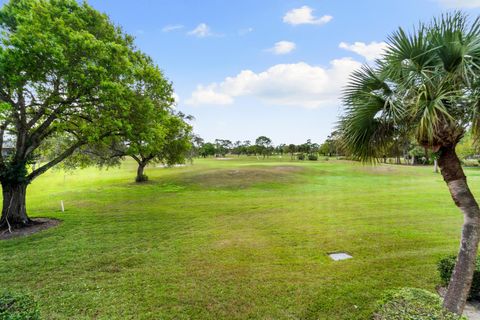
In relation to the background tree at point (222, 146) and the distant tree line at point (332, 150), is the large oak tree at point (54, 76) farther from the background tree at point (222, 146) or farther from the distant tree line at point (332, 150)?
the background tree at point (222, 146)

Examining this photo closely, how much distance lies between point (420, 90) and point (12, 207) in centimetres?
1416

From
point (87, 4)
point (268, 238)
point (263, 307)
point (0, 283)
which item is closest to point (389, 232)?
point (268, 238)

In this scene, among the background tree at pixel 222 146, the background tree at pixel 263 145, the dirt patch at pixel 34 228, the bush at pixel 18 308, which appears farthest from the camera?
the background tree at pixel 222 146

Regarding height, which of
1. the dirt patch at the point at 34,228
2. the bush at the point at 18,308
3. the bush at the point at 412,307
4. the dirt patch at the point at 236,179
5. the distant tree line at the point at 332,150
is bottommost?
the dirt patch at the point at 34,228

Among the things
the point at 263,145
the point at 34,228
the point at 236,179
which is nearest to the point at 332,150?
the point at 34,228

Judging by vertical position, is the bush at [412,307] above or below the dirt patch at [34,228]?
above

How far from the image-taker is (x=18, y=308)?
2961 mm

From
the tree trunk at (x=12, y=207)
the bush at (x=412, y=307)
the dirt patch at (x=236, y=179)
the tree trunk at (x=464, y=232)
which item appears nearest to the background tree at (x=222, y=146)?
the dirt patch at (x=236, y=179)

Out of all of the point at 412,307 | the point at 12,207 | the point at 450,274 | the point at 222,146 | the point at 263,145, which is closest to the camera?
the point at 412,307

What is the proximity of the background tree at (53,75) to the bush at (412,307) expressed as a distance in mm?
9333

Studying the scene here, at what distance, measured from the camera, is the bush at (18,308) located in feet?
8.81

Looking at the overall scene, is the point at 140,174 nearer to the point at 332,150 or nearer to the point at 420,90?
the point at 332,150

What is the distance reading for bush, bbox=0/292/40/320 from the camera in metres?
2.69

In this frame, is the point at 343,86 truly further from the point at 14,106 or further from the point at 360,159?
the point at 14,106
